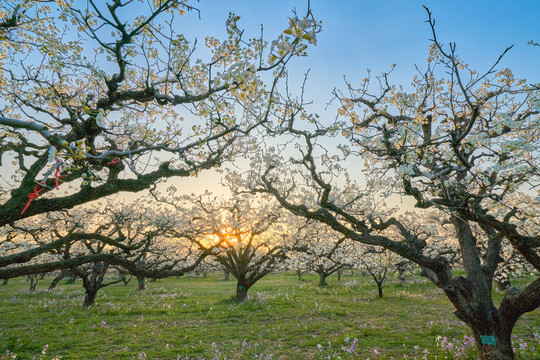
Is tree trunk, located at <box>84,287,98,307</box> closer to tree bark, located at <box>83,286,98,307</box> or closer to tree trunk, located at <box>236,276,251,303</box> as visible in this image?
tree bark, located at <box>83,286,98,307</box>

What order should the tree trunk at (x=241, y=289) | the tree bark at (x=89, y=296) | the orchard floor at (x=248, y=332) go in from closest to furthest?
the orchard floor at (x=248, y=332), the tree bark at (x=89, y=296), the tree trunk at (x=241, y=289)

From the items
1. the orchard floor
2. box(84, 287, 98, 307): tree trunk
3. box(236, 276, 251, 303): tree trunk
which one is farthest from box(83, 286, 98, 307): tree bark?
box(236, 276, 251, 303): tree trunk

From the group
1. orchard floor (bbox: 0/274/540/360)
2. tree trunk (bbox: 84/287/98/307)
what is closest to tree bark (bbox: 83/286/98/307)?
tree trunk (bbox: 84/287/98/307)

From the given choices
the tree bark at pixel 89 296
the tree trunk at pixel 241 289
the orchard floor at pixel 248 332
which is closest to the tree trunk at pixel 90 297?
the tree bark at pixel 89 296

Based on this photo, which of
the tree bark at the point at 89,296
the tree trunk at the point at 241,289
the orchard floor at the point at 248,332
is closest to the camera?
the orchard floor at the point at 248,332

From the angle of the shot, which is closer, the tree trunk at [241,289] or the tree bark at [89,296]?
the tree bark at [89,296]

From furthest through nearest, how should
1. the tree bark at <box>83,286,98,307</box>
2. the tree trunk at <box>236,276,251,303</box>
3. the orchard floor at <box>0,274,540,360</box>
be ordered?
1. the tree trunk at <box>236,276,251,303</box>
2. the tree bark at <box>83,286,98,307</box>
3. the orchard floor at <box>0,274,540,360</box>

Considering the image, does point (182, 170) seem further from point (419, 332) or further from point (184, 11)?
point (419, 332)

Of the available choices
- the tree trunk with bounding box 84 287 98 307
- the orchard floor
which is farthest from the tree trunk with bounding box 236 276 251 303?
the tree trunk with bounding box 84 287 98 307

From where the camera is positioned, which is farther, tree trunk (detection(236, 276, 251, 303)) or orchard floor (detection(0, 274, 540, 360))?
tree trunk (detection(236, 276, 251, 303))

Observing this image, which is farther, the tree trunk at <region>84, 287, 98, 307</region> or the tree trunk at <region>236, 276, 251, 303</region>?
the tree trunk at <region>236, 276, 251, 303</region>

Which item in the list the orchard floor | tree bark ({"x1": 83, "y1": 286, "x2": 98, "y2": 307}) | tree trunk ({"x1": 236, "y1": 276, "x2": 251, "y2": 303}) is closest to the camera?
the orchard floor

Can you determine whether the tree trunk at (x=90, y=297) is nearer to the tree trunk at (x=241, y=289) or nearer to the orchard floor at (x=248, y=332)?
the orchard floor at (x=248, y=332)

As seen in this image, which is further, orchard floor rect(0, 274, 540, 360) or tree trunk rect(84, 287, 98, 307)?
tree trunk rect(84, 287, 98, 307)
